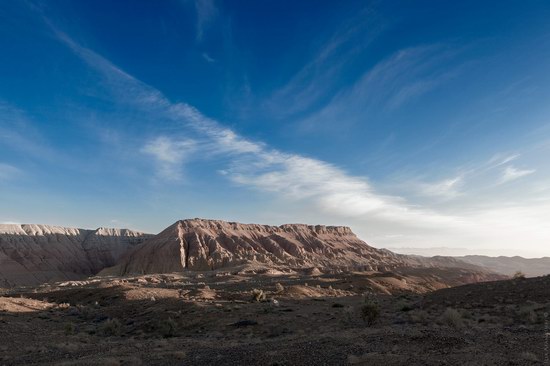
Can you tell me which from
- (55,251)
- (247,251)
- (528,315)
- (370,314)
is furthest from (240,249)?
(528,315)

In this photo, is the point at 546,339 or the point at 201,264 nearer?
the point at 546,339

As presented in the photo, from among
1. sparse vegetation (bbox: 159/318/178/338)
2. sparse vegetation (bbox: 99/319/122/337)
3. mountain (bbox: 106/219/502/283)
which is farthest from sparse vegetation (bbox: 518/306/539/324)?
mountain (bbox: 106/219/502/283)

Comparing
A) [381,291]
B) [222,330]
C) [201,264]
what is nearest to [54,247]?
[201,264]

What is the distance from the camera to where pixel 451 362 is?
10.0 m

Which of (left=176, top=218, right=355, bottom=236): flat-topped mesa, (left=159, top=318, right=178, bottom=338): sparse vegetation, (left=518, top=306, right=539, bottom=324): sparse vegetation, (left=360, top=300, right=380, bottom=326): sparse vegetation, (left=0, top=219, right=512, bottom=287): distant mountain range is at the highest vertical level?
(left=176, top=218, right=355, bottom=236): flat-topped mesa

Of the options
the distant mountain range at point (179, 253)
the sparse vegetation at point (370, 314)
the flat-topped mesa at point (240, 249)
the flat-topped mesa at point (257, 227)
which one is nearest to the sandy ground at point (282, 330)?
the sparse vegetation at point (370, 314)

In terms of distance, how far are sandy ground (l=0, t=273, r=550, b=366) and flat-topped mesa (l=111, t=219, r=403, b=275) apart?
210 ft

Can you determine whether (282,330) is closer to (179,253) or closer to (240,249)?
(179,253)

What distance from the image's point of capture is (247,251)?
376ft

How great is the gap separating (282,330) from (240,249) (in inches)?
3817

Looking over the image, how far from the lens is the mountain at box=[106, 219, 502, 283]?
10244 centimetres

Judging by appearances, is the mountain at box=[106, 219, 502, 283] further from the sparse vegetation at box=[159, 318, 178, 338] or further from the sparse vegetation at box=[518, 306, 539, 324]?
the sparse vegetation at box=[518, 306, 539, 324]

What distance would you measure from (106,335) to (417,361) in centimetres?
2018

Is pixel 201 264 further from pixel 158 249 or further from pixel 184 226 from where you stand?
pixel 184 226
